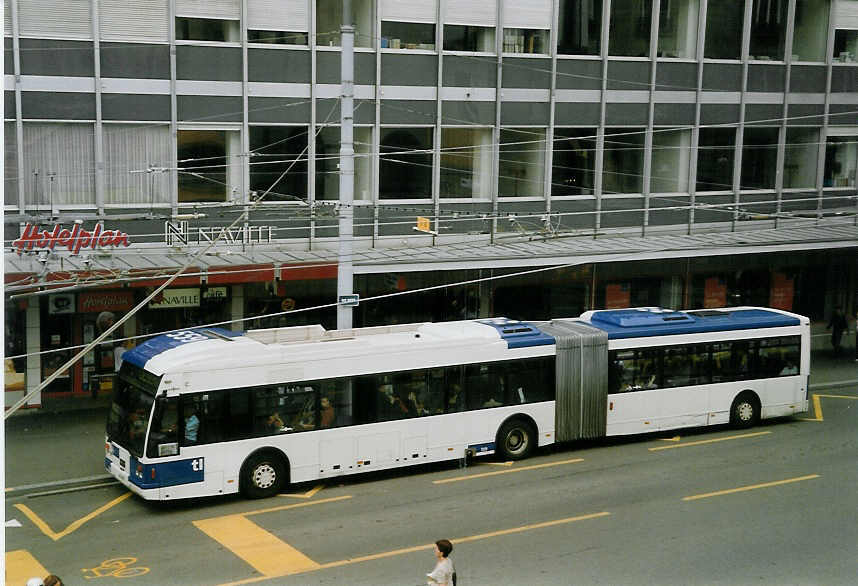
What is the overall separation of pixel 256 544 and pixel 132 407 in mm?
3517

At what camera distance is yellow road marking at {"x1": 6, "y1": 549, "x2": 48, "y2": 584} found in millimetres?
14039

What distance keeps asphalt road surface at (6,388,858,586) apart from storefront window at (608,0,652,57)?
41.0 ft

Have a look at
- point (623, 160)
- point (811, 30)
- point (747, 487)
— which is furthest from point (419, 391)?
point (811, 30)

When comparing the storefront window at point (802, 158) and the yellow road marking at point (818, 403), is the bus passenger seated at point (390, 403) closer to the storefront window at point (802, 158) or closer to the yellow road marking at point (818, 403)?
the yellow road marking at point (818, 403)

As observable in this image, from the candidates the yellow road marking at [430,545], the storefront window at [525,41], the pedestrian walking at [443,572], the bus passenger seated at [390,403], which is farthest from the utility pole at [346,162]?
the pedestrian walking at [443,572]

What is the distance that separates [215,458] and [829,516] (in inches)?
392

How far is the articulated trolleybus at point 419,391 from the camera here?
679 inches

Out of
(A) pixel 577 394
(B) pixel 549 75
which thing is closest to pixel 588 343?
(A) pixel 577 394

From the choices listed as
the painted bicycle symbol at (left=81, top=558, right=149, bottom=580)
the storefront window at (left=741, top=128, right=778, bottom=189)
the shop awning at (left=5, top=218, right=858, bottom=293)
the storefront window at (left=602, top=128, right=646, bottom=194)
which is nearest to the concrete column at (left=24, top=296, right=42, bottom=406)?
the shop awning at (left=5, top=218, right=858, bottom=293)

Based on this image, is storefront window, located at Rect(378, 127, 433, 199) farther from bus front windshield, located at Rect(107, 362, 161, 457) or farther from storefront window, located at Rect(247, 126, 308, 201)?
bus front windshield, located at Rect(107, 362, 161, 457)

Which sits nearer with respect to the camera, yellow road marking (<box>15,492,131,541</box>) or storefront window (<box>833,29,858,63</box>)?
yellow road marking (<box>15,492,131,541</box>)

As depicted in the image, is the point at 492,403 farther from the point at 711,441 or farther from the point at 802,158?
the point at 802,158

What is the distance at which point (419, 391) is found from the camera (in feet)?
63.5

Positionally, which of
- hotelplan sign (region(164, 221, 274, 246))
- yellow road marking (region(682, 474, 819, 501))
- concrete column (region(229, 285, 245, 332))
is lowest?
yellow road marking (region(682, 474, 819, 501))
